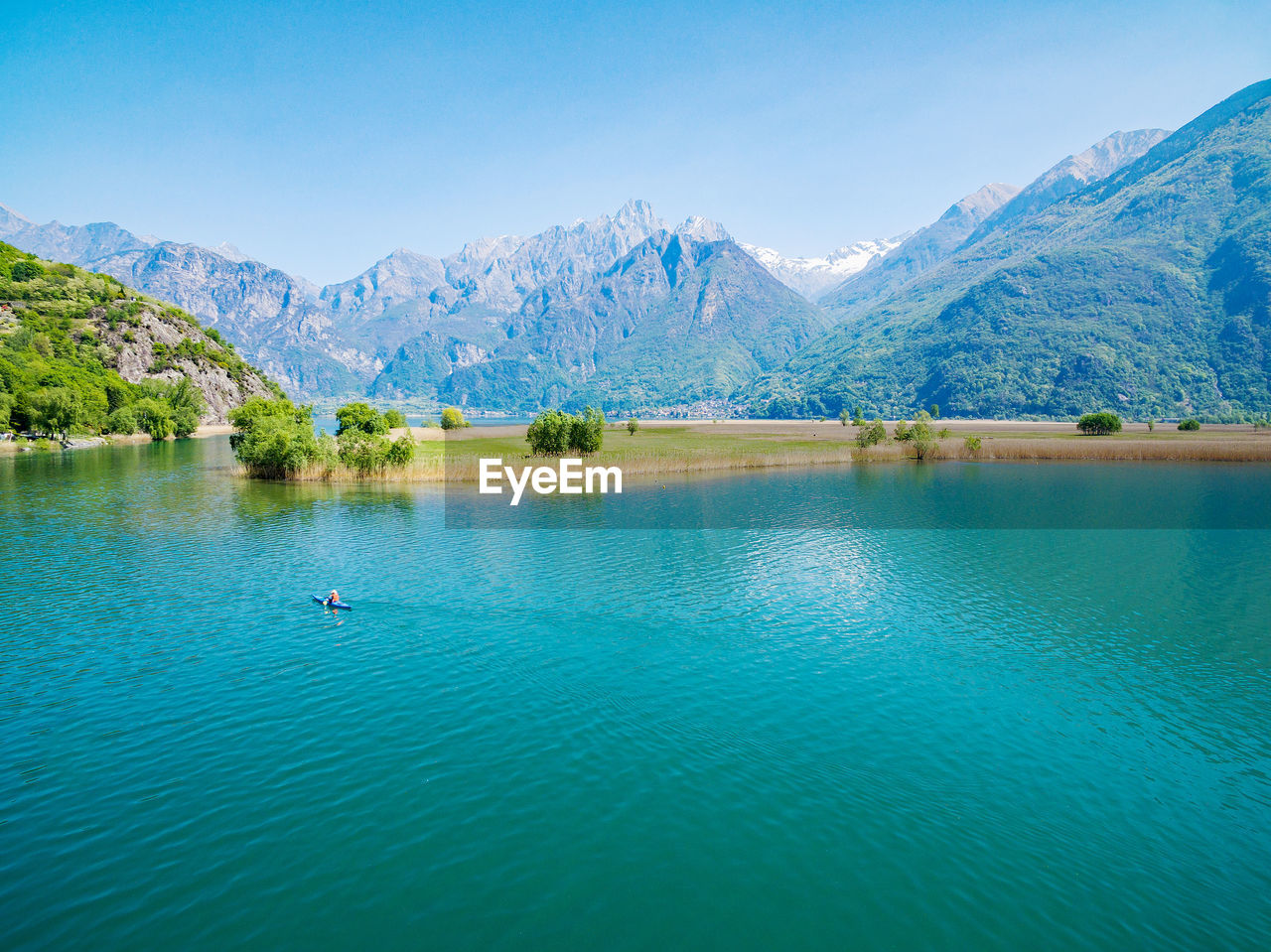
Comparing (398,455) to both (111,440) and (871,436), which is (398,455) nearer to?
(871,436)

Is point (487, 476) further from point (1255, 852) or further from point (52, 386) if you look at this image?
point (52, 386)

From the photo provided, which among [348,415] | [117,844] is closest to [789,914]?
[117,844]

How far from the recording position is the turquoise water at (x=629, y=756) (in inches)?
495

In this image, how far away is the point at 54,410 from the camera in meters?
110

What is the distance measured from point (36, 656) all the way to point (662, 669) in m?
23.3

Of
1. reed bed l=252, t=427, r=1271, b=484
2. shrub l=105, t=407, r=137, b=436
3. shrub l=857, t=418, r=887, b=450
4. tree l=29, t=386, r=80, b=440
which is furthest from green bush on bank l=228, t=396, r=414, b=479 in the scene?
shrub l=105, t=407, r=137, b=436

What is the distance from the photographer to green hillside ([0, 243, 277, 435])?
370ft

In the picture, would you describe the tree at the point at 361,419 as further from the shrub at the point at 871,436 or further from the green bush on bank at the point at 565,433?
the shrub at the point at 871,436

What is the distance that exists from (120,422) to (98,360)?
3126 cm

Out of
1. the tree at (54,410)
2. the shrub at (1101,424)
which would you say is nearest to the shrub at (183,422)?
the tree at (54,410)

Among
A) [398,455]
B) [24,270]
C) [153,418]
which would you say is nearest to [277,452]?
[398,455]

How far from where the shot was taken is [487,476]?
72750mm

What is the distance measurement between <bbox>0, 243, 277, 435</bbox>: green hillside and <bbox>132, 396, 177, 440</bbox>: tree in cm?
20

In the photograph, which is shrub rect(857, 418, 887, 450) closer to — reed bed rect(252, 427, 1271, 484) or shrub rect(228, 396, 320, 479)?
reed bed rect(252, 427, 1271, 484)
